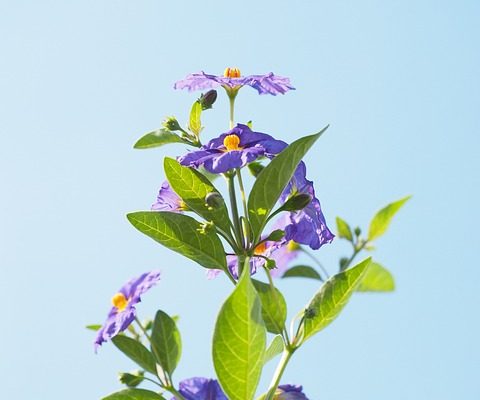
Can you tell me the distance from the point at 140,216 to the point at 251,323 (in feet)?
1.57

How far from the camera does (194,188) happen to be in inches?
73.2

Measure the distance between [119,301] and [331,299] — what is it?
A: 2.43 ft

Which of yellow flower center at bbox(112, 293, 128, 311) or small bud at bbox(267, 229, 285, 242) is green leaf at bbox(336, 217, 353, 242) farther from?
small bud at bbox(267, 229, 285, 242)

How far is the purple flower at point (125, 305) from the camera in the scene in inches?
80.7

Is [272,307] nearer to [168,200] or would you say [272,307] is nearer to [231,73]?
[168,200]

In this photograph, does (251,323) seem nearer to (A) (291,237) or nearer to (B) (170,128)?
(A) (291,237)

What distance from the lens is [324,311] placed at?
182 centimetres

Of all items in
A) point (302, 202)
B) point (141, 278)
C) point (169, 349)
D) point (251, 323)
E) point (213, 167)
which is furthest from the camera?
point (141, 278)

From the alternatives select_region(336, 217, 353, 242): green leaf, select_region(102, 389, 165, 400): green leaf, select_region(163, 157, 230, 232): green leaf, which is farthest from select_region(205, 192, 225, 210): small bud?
select_region(336, 217, 353, 242): green leaf

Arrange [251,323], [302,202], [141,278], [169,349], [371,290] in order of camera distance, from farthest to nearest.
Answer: [371,290] < [141,278] < [169,349] < [302,202] < [251,323]

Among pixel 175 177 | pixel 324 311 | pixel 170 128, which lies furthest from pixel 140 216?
pixel 324 311

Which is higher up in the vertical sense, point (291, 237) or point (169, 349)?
point (291, 237)

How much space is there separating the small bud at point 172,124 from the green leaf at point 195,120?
0.04 m

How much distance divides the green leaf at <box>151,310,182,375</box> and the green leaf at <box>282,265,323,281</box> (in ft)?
4.34
